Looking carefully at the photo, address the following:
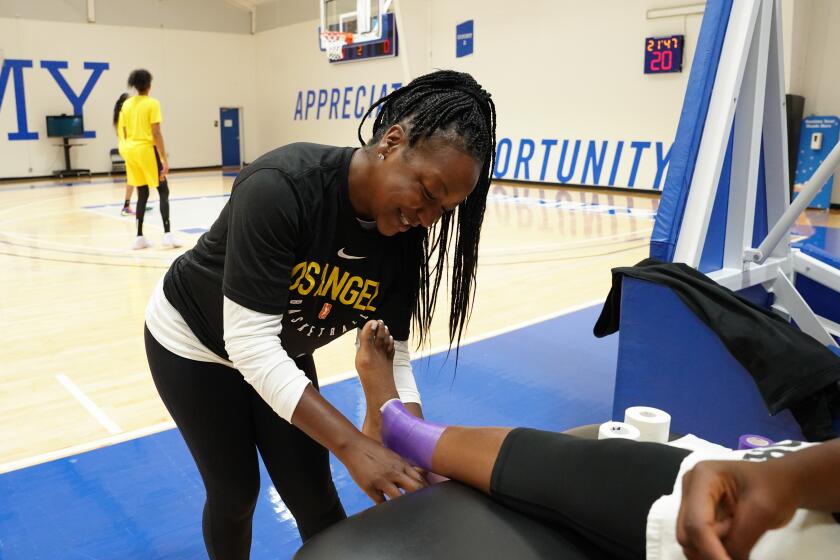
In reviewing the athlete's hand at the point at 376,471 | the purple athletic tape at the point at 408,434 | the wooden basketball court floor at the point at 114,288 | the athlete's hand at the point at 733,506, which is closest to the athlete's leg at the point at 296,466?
the purple athletic tape at the point at 408,434

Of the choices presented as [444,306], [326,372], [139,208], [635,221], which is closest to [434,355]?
[326,372]

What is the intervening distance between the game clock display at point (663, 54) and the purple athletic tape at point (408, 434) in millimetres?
8451

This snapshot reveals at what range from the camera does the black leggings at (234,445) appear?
135cm

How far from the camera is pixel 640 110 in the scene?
9.12 metres

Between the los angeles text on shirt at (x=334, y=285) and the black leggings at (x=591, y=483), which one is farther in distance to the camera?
the los angeles text on shirt at (x=334, y=285)

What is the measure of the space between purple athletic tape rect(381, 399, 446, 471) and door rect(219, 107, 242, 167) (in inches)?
556

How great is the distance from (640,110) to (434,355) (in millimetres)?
6857

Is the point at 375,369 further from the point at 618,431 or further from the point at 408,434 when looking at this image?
the point at 618,431

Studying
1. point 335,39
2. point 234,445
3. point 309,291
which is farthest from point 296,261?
point 335,39

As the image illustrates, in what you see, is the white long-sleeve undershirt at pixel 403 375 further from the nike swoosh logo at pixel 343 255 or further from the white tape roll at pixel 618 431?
the white tape roll at pixel 618 431

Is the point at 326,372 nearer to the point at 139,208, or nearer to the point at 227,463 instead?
the point at 227,463

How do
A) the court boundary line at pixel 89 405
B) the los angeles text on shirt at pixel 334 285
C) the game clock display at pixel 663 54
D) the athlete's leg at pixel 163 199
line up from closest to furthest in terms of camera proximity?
the los angeles text on shirt at pixel 334 285, the court boundary line at pixel 89 405, the athlete's leg at pixel 163 199, the game clock display at pixel 663 54

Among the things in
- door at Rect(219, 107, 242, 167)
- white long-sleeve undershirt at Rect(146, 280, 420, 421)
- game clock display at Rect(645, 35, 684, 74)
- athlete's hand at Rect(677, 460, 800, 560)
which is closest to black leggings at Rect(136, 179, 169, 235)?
white long-sleeve undershirt at Rect(146, 280, 420, 421)

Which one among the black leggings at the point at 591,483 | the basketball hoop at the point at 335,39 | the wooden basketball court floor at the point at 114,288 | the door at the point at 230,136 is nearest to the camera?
the black leggings at the point at 591,483
